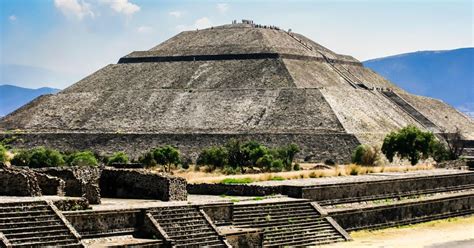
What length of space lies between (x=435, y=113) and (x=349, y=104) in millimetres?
21610

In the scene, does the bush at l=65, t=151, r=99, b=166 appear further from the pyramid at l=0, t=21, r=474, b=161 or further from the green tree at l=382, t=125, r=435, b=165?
the green tree at l=382, t=125, r=435, b=165

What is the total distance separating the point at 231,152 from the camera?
244ft

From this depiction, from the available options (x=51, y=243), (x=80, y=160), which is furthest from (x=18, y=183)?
(x=80, y=160)

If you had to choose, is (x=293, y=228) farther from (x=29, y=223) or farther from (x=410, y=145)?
(x=410, y=145)

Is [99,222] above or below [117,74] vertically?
below

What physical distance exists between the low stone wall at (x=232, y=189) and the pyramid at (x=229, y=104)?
47.3 meters

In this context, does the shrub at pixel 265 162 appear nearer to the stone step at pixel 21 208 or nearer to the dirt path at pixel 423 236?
the dirt path at pixel 423 236

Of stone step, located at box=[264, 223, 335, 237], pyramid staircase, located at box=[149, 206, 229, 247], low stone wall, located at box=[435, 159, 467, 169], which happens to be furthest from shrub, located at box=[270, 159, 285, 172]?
pyramid staircase, located at box=[149, 206, 229, 247]

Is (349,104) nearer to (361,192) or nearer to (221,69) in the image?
(221,69)

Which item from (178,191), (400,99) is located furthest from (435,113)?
(178,191)

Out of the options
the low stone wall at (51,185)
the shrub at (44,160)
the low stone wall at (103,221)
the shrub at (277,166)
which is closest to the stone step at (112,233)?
the low stone wall at (103,221)

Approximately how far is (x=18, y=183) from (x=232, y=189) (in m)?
11.1

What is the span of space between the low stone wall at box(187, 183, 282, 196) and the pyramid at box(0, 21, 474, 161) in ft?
155

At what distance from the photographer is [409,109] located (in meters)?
117
